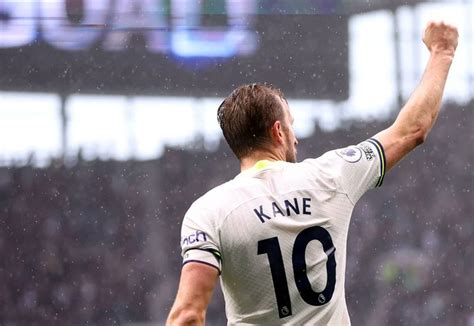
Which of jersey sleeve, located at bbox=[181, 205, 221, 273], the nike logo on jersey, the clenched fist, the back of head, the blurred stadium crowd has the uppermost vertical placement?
the clenched fist

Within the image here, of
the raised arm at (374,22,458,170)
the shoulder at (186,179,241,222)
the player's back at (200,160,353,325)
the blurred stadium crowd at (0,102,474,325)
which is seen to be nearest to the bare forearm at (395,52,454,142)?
the raised arm at (374,22,458,170)

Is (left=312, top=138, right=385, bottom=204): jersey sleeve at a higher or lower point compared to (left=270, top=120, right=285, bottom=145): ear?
lower

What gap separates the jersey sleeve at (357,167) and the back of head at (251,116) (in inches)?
4.2

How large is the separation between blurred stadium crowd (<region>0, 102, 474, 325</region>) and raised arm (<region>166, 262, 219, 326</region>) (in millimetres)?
2358

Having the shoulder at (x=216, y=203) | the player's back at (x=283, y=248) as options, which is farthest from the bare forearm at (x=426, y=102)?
the shoulder at (x=216, y=203)

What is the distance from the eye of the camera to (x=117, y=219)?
Answer: 3818 mm

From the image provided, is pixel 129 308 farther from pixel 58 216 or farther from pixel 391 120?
pixel 391 120

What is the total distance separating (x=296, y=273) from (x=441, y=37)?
1.41 ft

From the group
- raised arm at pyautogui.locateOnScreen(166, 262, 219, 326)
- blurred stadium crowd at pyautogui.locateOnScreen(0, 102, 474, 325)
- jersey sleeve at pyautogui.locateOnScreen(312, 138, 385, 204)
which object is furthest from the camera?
blurred stadium crowd at pyautogui.locateOnScreen(0, 102, 474, 325)

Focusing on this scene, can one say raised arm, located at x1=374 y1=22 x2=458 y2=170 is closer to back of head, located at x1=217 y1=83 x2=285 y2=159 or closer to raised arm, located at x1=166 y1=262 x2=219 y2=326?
back of head, located at x1=217 y1=83 x2=285 y2=159

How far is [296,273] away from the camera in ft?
4.77

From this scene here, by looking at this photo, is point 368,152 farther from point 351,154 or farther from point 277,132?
point 277,132

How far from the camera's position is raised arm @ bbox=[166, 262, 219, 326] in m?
1.39

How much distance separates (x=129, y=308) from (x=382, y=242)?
1.08m
